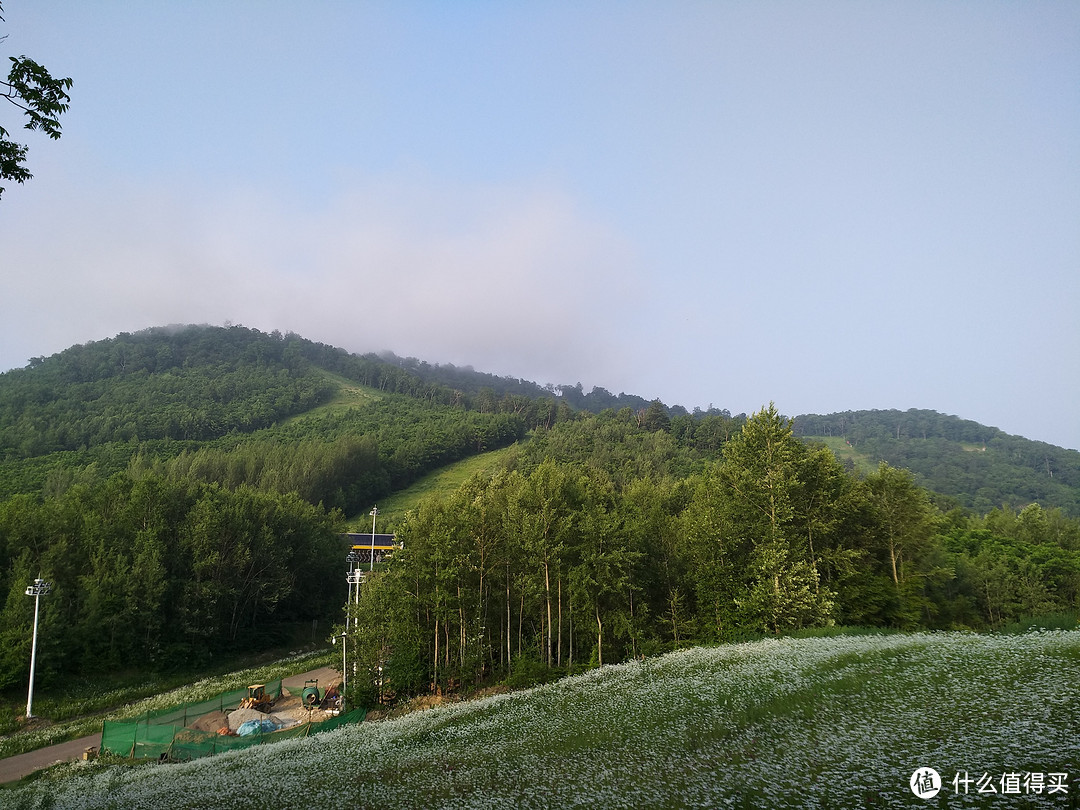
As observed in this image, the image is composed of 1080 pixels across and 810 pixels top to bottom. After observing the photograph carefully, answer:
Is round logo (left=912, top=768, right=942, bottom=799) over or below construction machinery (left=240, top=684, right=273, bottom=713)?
over

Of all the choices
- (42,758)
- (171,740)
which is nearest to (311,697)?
(171,740)

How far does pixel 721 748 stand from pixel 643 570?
102ft

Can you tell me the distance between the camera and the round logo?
39.2ft

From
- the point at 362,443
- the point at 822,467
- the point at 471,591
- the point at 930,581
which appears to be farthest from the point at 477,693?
the point at 362,443

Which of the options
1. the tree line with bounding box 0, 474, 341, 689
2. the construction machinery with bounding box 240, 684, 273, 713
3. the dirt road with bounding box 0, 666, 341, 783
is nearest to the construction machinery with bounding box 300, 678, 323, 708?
the construction machinery with bounding box 240, 684, 273, 713

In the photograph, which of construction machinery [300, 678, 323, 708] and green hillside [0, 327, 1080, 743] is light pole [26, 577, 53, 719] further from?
construction machinery [300, 678, 323, 708]

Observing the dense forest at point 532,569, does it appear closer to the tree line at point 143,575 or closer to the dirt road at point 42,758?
the tree line at point 143,575

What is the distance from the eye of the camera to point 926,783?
40.7 ft

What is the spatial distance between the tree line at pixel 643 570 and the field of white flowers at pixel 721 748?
412 inches

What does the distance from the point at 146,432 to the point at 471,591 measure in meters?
158

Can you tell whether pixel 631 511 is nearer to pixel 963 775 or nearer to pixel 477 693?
pixel 477 693

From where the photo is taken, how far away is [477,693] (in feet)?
129

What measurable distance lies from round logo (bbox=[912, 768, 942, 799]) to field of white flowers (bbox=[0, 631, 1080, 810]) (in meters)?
0.18

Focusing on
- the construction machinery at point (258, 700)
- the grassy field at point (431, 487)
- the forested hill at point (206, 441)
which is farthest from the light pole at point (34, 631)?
the grassy field at point (431, 487)
